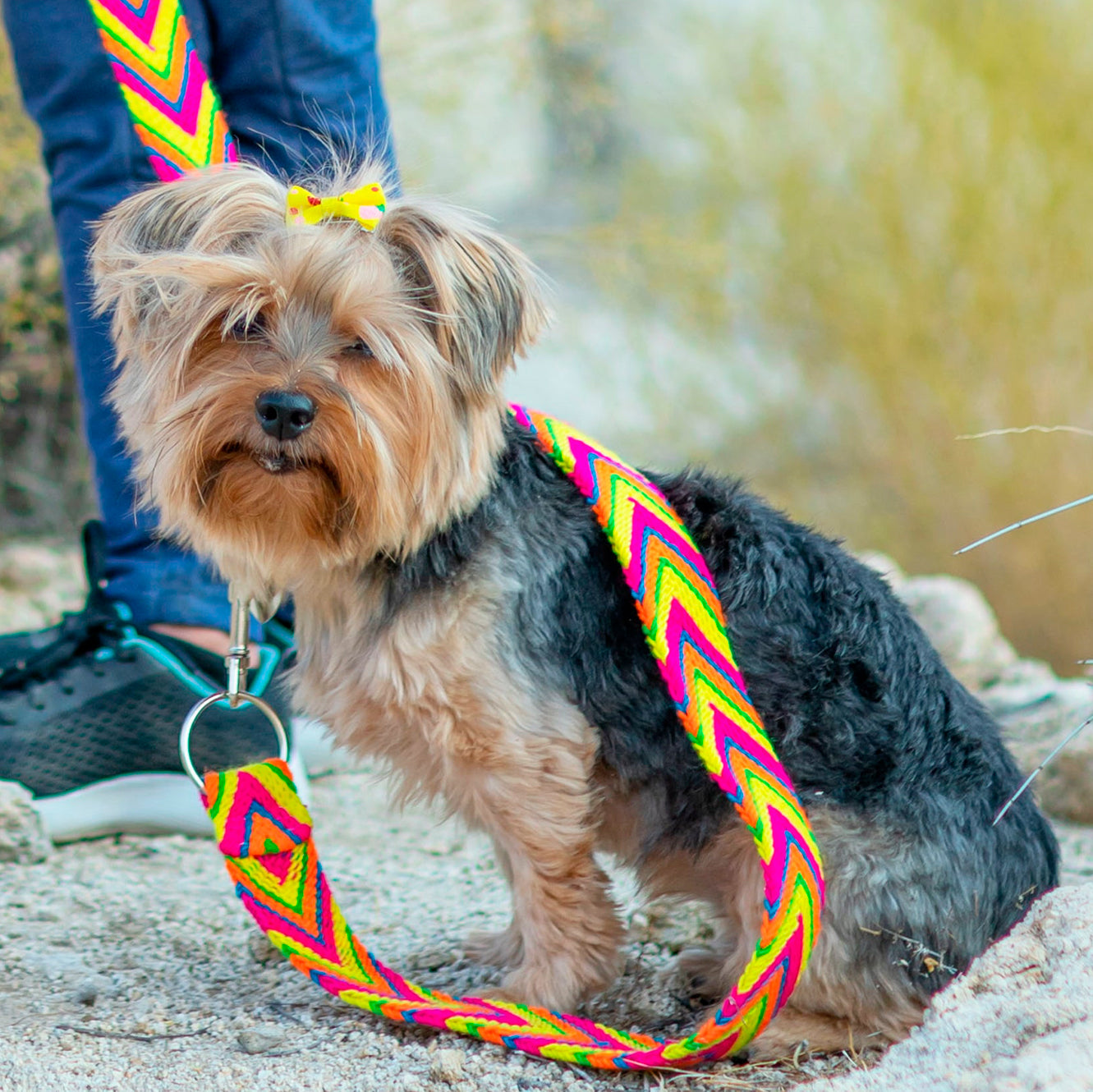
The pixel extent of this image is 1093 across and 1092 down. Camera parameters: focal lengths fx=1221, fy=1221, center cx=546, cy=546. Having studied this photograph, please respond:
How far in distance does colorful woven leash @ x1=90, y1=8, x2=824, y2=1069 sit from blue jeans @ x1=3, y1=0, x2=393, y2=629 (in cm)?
50

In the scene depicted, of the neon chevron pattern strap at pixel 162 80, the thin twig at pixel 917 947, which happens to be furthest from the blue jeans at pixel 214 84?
the thin twig at pixel 917 947

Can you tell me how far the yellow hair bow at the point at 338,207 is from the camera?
8.63 ft

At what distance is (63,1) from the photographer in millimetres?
3373

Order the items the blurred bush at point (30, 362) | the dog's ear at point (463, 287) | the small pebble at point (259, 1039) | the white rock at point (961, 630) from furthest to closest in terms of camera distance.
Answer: the blurred bush at point (30, 362), the white rock at point (961, 630), the dog's ear at point (463, 287), the small pebble at point (259, 1039)

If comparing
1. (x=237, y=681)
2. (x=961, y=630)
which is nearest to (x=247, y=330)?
(x=237, y=681)

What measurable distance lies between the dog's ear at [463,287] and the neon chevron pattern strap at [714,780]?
0.24 meters

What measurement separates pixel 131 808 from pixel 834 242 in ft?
18.5

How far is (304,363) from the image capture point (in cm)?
249

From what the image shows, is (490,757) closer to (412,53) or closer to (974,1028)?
(974,1028)

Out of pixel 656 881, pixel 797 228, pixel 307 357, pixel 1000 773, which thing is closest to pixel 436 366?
pixel 307 357

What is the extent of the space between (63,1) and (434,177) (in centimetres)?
497

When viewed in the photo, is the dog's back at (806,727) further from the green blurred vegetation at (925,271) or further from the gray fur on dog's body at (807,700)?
the green blurred vegetation at (925,271)

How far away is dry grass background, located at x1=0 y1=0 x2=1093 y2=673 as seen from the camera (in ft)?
22.9

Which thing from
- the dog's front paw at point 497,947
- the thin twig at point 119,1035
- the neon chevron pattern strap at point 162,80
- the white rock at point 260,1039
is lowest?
the dog's front paw at point 497,947
